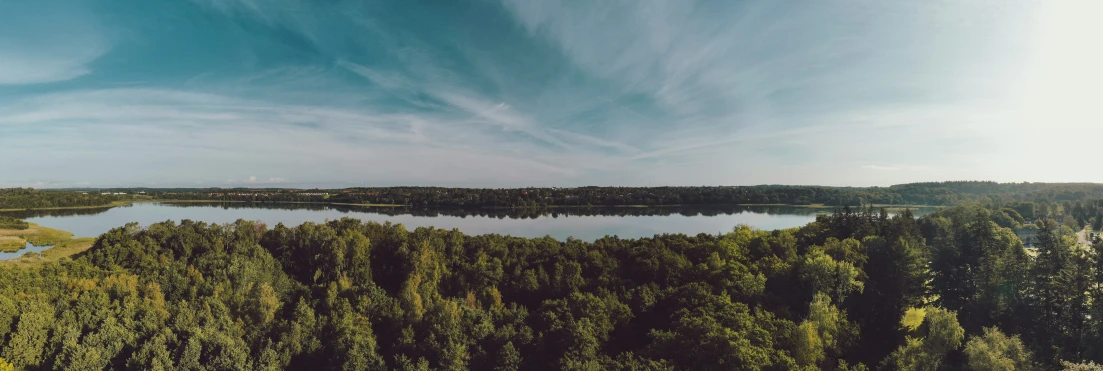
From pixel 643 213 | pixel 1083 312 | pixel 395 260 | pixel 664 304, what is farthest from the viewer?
pixel 643 213

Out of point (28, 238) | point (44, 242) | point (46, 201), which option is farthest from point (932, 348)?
point (46, 201)

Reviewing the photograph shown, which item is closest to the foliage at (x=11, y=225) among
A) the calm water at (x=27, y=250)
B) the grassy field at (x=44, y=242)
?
the grassy field at (x=44, y=242)

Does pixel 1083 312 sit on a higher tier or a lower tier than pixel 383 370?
higher

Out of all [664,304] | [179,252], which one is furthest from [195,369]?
[179,252]

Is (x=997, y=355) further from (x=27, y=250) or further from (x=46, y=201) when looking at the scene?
(x=46, y=201)

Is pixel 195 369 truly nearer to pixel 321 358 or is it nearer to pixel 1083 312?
pixel 321 358

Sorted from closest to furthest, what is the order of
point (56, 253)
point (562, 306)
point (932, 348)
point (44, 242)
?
point (932, 348) → point (562, 306) → point (56, 253) → point (44, 242)

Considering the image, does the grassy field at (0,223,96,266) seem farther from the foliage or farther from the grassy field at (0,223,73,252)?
the foliage
